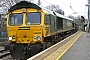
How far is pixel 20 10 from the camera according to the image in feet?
45.4

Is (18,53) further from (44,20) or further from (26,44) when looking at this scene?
(44,20)

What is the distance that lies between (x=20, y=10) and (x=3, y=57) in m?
4.36

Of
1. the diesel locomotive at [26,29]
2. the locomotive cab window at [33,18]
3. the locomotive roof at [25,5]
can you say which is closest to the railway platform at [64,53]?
the diesel locomotive at [26,29]

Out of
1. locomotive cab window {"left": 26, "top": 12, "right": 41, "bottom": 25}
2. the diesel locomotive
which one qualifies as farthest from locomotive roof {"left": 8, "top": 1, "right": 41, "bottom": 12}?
locomotive cab window {"left": 26, "top": 12, "right": 41, "bottom": 25}

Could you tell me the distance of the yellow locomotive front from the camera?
13227mm

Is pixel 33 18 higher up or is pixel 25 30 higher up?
pixel 33 18

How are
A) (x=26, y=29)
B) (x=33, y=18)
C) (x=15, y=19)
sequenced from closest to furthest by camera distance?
(x=26, y=29) < (x=33, y=18) < (x=15, y=19)

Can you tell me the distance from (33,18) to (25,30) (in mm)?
953

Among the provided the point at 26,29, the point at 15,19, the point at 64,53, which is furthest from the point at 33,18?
the point at 64,53

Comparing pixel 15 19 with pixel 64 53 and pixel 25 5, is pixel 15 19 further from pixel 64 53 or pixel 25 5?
pixel 64 53

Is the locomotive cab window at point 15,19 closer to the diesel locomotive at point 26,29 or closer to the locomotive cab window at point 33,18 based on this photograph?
the diesel locomotive at point 26,29

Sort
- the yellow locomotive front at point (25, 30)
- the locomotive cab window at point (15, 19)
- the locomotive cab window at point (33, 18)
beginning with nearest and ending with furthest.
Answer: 1. the yellow locomotive front at point (25, 30)
2. the locomotive cab window at point (33, 18)
3. the locomotive cab window at point (15, 19)

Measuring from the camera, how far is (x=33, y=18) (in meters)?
13.7

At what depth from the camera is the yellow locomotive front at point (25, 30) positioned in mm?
13227
